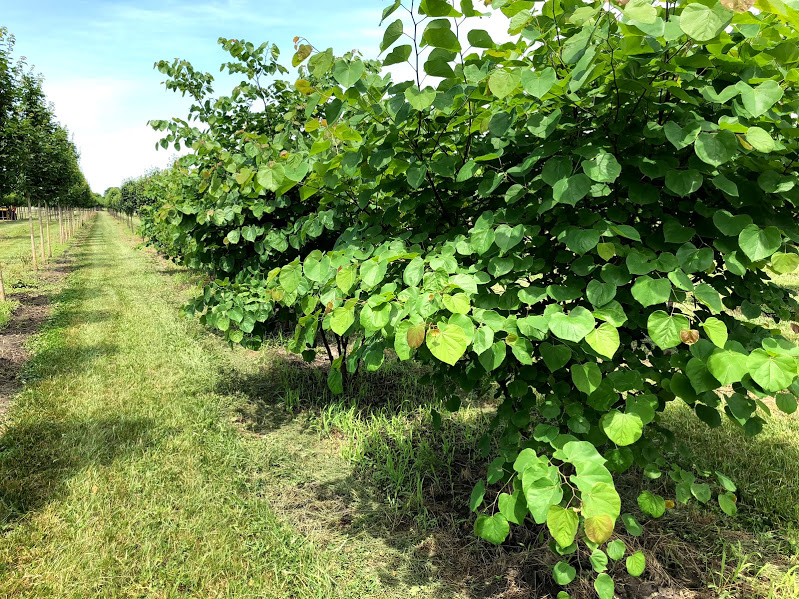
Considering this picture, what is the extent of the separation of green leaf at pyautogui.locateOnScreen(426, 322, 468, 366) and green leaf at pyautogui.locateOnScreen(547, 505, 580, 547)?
1.66 feet

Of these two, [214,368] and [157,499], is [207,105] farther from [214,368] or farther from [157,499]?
[157,499]

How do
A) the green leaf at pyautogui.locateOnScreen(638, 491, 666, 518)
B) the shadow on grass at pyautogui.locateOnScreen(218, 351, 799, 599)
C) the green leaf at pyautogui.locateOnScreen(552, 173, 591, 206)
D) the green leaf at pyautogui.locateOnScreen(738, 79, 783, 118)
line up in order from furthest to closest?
the shadow on grass at pyautogui.locateOnScreen(218, 351, 799, 599), the green leaf at pyautogui.locateOnScreen(638, 491, 666, 518), the green leaf at pyautogui.locateOnScreen(552, 173, 591, 206), the green leaf at pyautogui.locateOnScreen(738, 79, 783, 118)

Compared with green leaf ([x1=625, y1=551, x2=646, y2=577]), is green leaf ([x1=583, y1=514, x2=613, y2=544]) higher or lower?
higher

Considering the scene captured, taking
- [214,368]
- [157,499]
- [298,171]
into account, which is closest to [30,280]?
[214,368]

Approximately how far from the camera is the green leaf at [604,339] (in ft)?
4.04

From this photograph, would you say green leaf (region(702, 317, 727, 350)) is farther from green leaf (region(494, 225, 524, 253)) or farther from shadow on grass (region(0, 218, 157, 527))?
shadow on grass (region(0, 218, 157, 527))

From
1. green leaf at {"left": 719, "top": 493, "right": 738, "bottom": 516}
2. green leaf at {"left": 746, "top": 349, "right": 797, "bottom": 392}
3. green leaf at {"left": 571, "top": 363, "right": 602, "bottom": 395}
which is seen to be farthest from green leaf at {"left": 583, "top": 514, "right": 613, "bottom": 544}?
green leaf at {"left": 719, "top": 493, "right": 738, "bottom": 516}

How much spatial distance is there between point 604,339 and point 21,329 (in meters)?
Result: 8.49

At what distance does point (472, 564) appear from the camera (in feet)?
7.89

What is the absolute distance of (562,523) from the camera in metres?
1.21

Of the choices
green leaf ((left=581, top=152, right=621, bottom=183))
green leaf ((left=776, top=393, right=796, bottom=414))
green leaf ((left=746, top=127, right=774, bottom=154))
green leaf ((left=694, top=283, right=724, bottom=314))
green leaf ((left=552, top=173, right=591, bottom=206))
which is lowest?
green leaf ((left=776, top=393, right=796, bottom=414))

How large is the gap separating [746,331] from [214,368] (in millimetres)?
5263

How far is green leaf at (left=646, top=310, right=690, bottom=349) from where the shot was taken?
1.29 m

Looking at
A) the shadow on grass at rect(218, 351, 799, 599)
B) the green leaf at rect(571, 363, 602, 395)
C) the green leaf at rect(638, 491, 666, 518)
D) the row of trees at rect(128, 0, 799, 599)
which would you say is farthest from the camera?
the shadow on grass at rect(218, 351, 799, 599)
